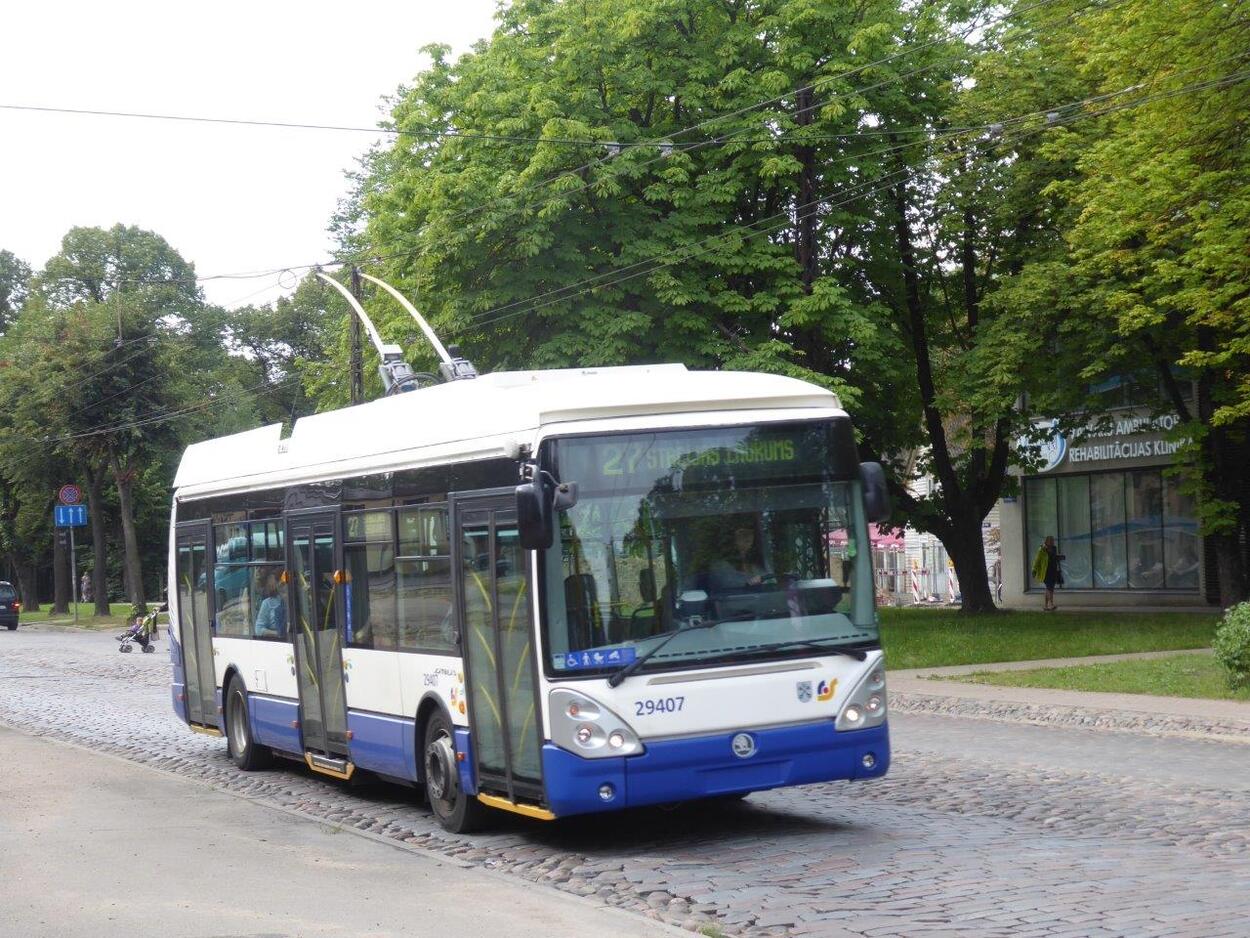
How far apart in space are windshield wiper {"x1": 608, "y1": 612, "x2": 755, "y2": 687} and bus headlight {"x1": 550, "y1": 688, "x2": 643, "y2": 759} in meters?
0.18

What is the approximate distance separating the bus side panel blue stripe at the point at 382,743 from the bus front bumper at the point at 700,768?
2.49 meters

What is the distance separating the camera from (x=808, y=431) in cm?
1088

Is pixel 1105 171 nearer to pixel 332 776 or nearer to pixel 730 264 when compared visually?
pixel 730 264

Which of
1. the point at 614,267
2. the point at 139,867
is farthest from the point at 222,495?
the point at 614,267

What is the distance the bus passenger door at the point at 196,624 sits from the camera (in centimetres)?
1745

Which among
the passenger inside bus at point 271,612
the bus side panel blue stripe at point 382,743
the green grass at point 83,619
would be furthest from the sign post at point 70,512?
the bus side panel blue stripe at point 382,743

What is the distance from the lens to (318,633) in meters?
14.2

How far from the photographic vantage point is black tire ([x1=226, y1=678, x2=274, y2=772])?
1645 cm

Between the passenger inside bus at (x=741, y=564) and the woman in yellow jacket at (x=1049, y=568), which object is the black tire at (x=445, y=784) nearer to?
the passenger inside bus at (x=741, y=564)

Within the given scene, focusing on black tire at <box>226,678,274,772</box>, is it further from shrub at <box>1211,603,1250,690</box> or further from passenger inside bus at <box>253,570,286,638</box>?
shrub at <box>1211,603,1250,690</box>

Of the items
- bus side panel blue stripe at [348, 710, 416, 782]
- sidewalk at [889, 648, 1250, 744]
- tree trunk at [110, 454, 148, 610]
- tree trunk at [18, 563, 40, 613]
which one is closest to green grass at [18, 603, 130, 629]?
tree trunk at [18, 563, 40, 613]

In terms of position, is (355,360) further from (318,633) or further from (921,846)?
(921,846)

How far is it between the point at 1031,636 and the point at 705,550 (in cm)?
2104

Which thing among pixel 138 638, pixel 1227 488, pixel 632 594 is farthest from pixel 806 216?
pixel 632 594
